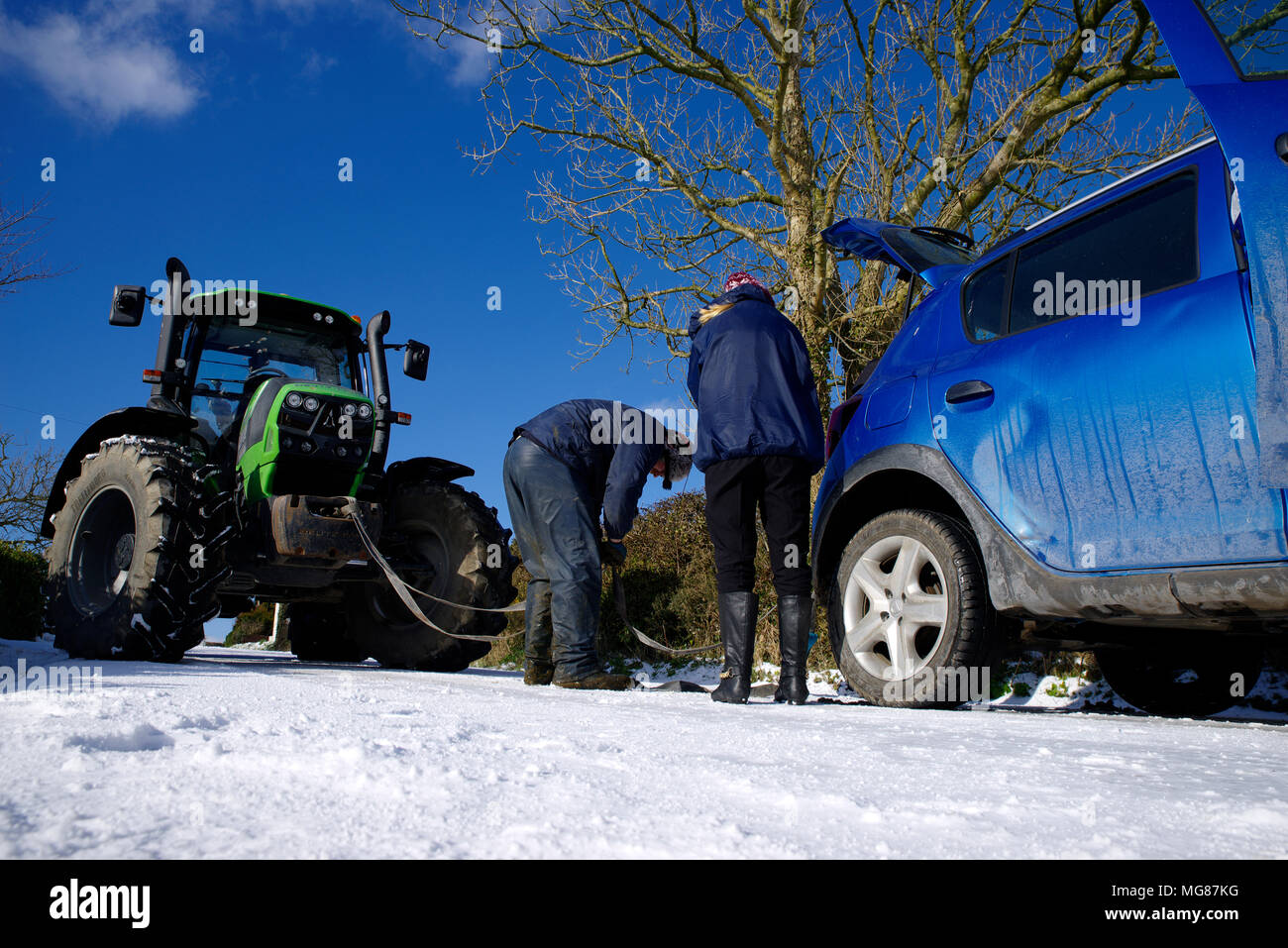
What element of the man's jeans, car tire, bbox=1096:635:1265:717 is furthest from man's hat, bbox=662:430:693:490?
car tire, bbox=1096:635:1265:717

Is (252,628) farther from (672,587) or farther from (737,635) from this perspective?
(737,635)

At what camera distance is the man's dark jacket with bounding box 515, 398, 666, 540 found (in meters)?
5.00

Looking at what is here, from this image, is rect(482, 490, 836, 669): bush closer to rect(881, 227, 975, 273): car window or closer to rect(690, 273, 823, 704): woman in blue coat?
rect(690, 273, 823, 704): woman in blue coat

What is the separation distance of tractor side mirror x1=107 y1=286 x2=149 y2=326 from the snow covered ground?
4.06m

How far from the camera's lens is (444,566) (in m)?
6.74

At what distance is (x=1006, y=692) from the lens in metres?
5.34

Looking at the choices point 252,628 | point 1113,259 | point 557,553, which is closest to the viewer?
point 1113,259

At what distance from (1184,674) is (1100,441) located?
6.09 feet

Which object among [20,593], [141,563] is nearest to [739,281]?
[141,563]

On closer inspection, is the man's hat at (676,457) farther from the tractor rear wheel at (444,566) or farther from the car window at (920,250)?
the tractor rear wheel at (444,566)

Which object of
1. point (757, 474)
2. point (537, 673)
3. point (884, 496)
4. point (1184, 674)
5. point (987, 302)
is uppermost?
point (987, 302)
